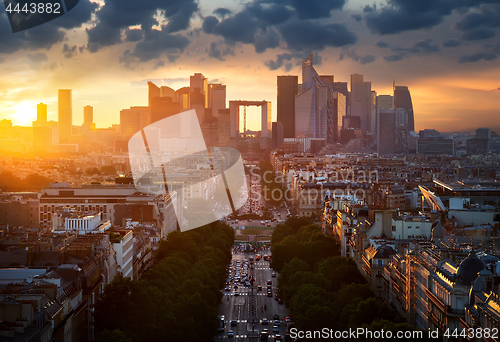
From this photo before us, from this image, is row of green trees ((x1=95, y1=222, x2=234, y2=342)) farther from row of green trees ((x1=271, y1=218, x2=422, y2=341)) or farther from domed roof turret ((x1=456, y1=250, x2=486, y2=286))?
domed roof turret ((x1=456, y1=250, x2=486, y2=286))

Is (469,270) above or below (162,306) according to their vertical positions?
above

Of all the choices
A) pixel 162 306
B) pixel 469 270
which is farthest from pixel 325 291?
pixel 469 270

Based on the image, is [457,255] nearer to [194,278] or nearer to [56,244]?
[194,278]

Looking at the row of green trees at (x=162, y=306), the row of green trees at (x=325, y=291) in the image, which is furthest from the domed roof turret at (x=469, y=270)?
the row of green trees at (x=162, y=306)

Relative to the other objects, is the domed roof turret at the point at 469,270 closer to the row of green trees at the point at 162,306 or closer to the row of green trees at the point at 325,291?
the row of green trees at the point at 325,291

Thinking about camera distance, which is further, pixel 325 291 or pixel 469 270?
pixel 325 291

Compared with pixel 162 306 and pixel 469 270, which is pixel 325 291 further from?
pixel 469 270

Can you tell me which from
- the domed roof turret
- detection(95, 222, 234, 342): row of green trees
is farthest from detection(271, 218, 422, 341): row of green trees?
detection(95, 222, 234, 342): row of green trees
